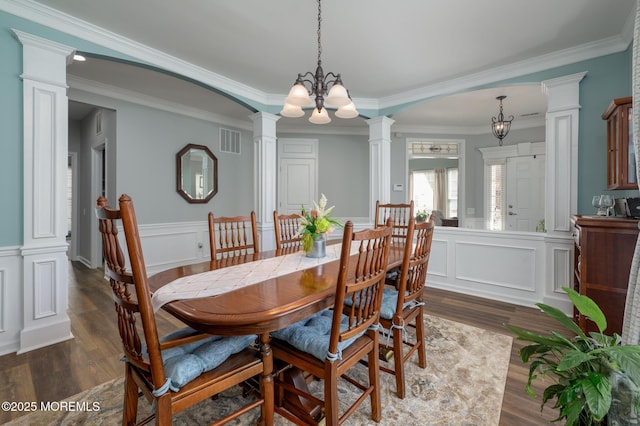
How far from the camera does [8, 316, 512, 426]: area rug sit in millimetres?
1641

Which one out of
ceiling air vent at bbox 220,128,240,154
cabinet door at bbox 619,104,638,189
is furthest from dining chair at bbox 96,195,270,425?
ceiling air vent at bbox 220,128,240,154

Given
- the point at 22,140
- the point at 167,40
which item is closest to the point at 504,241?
the point at 167,40

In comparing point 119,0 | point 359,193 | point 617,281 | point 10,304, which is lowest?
point 10,304

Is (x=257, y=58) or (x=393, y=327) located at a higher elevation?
(x=257, y=58)

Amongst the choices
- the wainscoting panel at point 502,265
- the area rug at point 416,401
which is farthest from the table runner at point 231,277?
the wainscoting panel at point 502,265

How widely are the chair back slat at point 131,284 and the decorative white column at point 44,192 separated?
1727 millimetres

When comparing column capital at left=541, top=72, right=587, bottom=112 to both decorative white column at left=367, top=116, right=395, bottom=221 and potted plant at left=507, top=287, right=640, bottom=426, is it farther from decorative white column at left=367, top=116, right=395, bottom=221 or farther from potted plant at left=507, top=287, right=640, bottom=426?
potted plant at left=507, top=287, right=640, bottom=426

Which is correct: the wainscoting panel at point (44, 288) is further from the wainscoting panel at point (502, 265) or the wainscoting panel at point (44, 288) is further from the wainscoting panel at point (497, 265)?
the wainscoting panel at point (497, 265)

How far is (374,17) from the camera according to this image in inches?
96.5

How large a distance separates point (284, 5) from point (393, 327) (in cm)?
245

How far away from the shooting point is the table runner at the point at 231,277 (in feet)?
4.75

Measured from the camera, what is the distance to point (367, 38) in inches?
109

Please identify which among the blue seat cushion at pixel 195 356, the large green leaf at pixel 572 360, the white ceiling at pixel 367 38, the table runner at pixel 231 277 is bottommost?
the blue seat cushion at pixel 195 356

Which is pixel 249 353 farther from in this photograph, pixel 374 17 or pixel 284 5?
pixel 374 17
